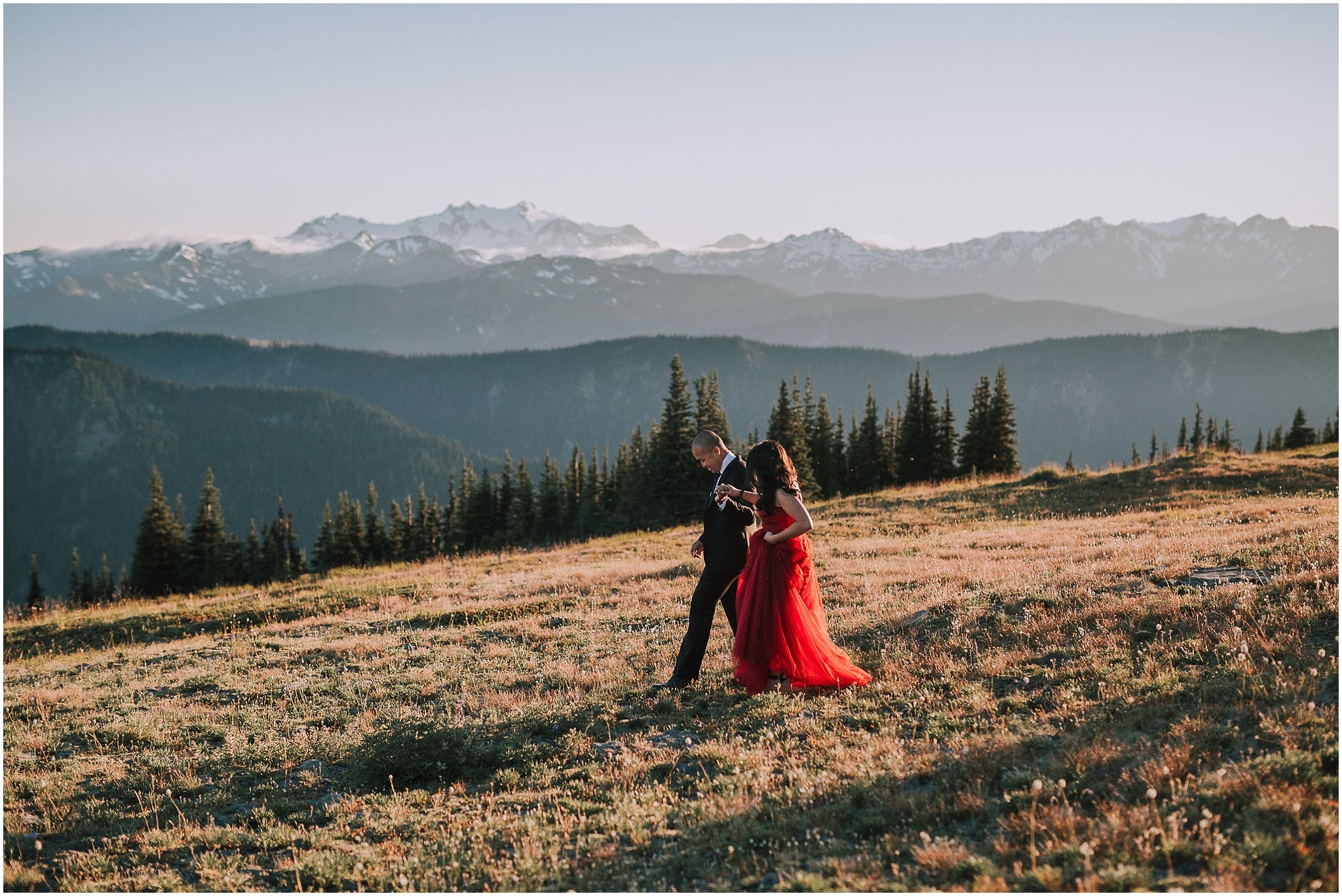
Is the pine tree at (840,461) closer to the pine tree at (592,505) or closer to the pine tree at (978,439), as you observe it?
the pine tree at (978,439)

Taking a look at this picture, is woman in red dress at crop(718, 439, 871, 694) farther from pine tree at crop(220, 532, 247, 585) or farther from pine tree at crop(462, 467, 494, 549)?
pine tree at crop(462, 467, 494, 549)

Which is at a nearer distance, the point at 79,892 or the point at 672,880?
the point at 672,880

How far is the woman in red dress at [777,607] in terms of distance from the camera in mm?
9031

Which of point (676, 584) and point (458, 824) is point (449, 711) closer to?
point (458, 824)

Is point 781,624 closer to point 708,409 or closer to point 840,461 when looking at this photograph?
point 708,409

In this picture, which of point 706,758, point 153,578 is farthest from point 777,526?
point 153,578

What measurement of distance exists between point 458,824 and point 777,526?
14.6ft

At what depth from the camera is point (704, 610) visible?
9.57 m

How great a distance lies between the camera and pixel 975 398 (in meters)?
71.3

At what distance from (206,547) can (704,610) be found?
7501cm

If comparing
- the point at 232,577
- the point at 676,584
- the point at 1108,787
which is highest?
the point at 1108,787

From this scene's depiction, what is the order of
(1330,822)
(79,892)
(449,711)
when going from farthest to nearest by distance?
(449,711), (79,892), (1330,822)

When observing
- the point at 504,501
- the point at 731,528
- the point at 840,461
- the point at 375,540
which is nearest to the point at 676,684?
the point at 731,528

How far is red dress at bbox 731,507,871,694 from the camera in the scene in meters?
9.20
